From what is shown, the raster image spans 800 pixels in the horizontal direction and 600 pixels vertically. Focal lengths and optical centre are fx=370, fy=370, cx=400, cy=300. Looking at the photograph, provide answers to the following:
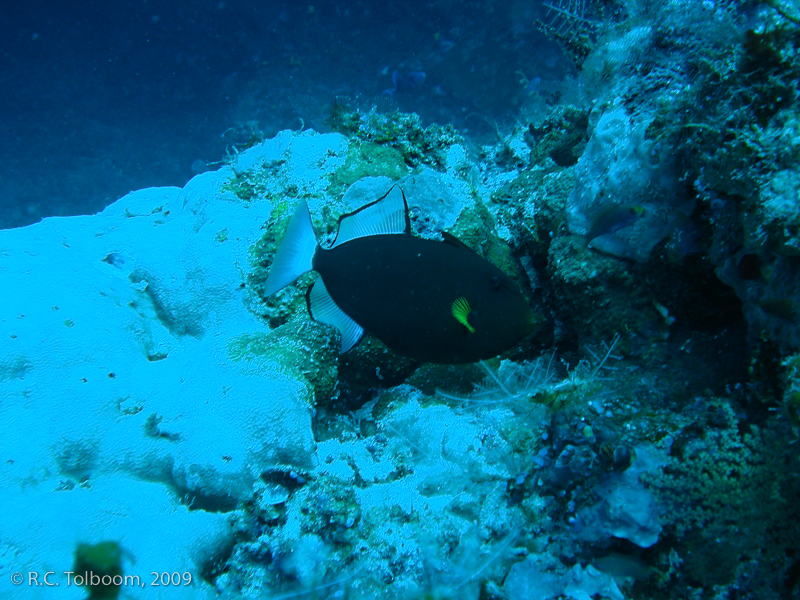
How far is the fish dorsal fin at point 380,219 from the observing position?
1.80 metres

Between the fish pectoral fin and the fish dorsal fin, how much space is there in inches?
11.4

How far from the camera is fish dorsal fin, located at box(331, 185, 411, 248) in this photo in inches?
71.0

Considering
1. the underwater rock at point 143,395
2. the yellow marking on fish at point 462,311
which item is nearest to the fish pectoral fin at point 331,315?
the yellow marking on fish at point 462,311

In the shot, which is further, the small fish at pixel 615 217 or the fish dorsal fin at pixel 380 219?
the small fish at pixel 615 217

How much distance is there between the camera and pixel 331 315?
6.12ft

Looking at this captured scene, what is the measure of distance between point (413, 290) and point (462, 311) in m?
0.23

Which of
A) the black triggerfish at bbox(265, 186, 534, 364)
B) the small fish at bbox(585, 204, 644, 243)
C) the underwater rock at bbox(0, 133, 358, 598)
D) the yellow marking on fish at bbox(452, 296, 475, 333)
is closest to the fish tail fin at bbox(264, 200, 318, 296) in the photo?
the black triggerfish at bbox(265, 186, 534, 364)

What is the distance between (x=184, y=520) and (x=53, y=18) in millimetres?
28976

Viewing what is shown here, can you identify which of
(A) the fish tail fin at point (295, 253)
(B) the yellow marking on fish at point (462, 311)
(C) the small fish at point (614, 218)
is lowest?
(B) the yellow marking on fish at point (462, 311)

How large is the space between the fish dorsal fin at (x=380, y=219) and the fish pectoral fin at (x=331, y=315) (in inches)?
11.4

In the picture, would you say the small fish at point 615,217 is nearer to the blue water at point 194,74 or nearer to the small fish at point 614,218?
the small fish at point 614,218

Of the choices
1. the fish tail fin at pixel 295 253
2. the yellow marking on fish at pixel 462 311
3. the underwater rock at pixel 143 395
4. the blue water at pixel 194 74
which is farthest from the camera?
the blue water at pixel 194 74

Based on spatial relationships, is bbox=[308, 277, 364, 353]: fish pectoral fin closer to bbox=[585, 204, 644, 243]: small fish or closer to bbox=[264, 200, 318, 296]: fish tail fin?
bbox=[264, 200, 318, 296]: fish tail fin

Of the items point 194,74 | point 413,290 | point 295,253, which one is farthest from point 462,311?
point 194,74
